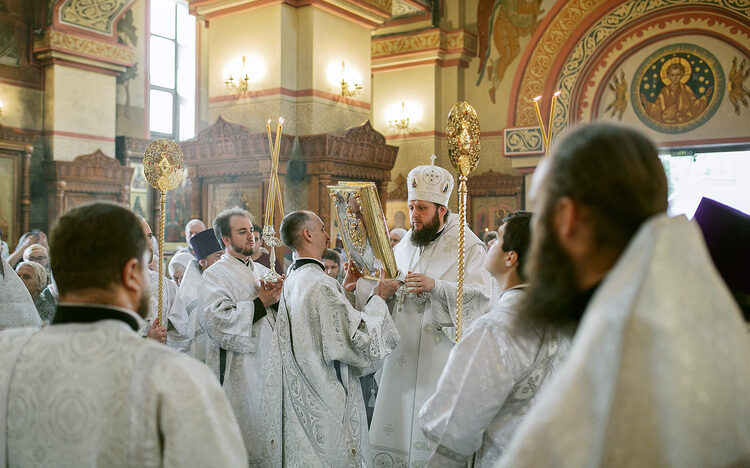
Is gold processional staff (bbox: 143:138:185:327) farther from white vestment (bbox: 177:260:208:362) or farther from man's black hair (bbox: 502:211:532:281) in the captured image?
man's black hair (bbox: 502:211:532:281)

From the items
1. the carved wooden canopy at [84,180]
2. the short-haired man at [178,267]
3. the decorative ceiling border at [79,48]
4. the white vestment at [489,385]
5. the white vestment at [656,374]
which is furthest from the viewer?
the carved wooden canopy at [84,180]

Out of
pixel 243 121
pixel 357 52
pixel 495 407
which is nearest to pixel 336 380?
pixel 495 407

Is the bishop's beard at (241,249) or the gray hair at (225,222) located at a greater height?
the gray hair at (225,222)

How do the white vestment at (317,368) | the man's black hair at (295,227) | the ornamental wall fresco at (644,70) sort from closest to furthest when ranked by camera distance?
the white vestment at (317,368) → the man's black hair at (295,227) → the ornamental wall fresco at (644,70)

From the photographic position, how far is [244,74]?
992cm

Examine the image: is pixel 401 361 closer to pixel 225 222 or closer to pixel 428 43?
pixel 225 222

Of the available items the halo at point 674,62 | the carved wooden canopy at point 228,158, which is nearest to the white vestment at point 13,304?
the carved wooden canopy at point 228,158

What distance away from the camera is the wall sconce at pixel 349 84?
10305 millimetres

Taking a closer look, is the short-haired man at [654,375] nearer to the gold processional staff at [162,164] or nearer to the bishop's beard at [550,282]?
the bishop's beard at [550,282]

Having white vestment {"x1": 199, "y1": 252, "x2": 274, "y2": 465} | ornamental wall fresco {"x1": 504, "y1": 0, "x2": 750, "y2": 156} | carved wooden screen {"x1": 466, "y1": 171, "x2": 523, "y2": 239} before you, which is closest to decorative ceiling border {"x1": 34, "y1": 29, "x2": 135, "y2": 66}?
carved wooden screen {"x1": 466, "y1": 171, "x2": 523, "y2": 239}

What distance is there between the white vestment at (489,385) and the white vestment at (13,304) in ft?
8.29

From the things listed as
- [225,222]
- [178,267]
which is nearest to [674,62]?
[178,267]

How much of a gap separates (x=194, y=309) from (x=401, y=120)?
8.99 meters

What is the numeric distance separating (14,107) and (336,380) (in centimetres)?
1144
